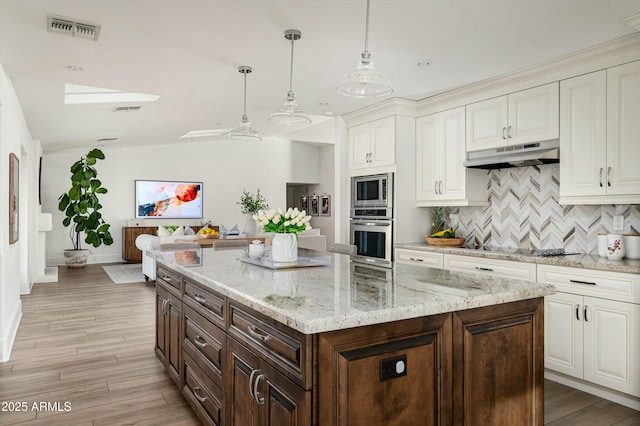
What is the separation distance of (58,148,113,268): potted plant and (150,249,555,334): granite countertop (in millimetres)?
7131

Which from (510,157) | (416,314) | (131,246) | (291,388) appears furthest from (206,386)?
(131,246)

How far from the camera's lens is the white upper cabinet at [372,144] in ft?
16.0

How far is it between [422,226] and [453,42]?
7.76 ft

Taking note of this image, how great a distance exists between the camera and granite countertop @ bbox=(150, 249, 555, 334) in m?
1.45

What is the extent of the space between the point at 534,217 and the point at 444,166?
1.02 meters

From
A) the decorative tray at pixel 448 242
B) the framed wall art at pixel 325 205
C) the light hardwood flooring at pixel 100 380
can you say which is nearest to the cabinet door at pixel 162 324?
the light hardwood flooring at pixel 100 380

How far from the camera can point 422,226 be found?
500 cm

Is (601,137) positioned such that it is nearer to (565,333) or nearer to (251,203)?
(565,333)

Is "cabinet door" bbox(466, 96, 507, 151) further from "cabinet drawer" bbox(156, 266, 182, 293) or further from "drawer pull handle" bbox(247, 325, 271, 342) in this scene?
"drawer pull handle" bbox(247, 325, 271, 342)

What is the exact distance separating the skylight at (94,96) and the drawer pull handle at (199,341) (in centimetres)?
364

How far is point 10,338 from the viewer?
3879 millimetres

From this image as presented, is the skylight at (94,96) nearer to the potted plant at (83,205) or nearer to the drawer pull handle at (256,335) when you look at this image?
the potted plant at (83,205)

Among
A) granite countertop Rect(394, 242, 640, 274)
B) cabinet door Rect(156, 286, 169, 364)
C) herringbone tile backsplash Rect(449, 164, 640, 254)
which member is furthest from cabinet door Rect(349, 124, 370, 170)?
cabinet door Rect(156, 286, 169, 364)

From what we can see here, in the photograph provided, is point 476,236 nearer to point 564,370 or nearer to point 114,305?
point 564,370
